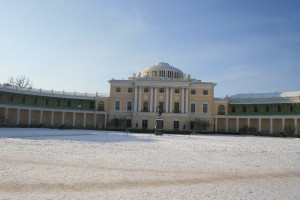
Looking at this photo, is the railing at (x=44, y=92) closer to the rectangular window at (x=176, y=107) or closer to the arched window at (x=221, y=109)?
the rectangular window at (x=176, y=107)

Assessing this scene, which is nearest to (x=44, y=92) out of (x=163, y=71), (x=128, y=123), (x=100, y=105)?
(x=100, y=105)

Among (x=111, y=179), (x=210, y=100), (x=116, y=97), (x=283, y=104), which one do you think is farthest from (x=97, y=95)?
(x=111, y=179)

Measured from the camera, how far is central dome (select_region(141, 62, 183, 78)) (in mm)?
80381

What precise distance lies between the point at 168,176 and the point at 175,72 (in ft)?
228

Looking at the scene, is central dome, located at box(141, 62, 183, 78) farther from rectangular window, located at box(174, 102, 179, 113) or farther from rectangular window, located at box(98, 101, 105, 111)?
rectangular window, located at box(98, 101, 105, 111)

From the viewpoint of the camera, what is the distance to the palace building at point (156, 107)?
2761 inches

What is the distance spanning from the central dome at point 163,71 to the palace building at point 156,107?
1.67 metres

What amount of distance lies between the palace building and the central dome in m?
1.67

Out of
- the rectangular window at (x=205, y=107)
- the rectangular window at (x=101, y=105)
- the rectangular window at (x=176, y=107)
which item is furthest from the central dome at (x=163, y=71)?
the rectangular window at (x=101, y=105)

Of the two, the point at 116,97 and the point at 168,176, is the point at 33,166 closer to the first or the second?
the point at 168,176

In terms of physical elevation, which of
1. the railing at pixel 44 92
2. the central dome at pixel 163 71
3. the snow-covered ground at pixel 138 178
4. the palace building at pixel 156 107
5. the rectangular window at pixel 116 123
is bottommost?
the snow-covered ground at pixel 138 178

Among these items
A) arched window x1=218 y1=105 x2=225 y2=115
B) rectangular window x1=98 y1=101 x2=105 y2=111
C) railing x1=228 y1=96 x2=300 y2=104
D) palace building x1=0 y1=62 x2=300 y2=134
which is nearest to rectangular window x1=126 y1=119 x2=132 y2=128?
palace building x1=0 y1=62 x2=300 y2=134

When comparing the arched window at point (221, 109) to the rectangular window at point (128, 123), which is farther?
the arched window at point (221, 109)

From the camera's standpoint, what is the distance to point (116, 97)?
7638 cm
